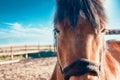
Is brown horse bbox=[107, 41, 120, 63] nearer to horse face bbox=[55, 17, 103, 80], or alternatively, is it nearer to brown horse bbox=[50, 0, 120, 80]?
brown horse bbox=[50, 0, 120, 80]

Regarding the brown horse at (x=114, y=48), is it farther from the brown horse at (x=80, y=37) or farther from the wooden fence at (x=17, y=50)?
the wooden fence at (x=17, y=50)

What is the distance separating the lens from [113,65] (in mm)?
3820

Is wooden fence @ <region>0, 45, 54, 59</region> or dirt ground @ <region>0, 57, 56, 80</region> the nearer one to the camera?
dirt ground @ <region>0, 57, 56, 80</region>

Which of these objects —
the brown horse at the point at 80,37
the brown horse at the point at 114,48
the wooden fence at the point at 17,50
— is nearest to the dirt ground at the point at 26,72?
the brown horse at the point at 114,48

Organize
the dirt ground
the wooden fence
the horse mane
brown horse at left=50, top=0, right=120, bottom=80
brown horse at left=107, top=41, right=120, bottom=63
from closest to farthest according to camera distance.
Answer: brown horse at left=50, top=0, right=120, bottom=80 < the horse mane < brown horse at left=107, top=41, right=120, bottom=63 < the dirt ground < the wooden fence

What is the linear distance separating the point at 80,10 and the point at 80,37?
292 millimetres

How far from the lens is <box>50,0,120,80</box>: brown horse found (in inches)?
97.0

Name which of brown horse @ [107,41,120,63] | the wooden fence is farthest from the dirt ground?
the wooden fence

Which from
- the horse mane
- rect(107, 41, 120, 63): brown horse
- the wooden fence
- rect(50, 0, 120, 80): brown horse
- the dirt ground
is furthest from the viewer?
the wooden fence

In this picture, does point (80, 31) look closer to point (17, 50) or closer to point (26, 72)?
point (26, 72)

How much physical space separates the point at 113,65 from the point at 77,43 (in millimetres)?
1506

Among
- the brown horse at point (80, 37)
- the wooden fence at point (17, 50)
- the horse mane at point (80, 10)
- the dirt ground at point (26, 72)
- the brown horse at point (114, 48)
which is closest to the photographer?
the brown horse at point (80, 37)

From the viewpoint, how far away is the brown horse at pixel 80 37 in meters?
2.46

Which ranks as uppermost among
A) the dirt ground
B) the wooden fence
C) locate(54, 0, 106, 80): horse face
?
locate(54, 0, 106, 80): horse face
